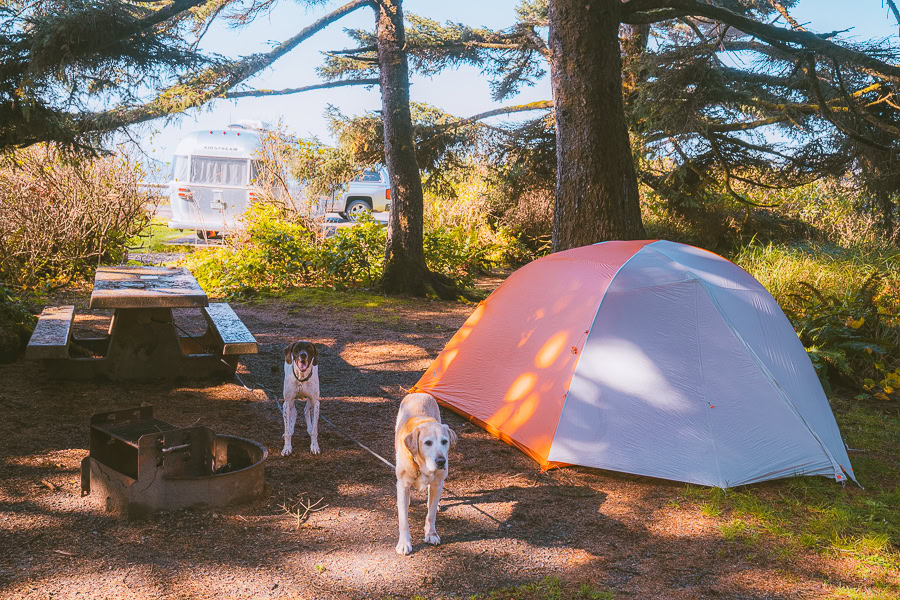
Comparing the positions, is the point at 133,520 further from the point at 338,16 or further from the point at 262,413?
the point at 338,16

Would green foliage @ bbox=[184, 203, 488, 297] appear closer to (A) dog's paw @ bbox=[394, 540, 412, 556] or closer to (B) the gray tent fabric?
(B) the gray tent fabric

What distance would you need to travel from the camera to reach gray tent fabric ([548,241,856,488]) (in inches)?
176

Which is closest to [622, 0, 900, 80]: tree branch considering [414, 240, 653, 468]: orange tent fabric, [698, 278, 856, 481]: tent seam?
[414, 240, 653, 468]: orange tent fabric

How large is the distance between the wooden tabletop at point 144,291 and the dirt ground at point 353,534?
0.86 meters

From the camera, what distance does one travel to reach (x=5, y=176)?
395 inches

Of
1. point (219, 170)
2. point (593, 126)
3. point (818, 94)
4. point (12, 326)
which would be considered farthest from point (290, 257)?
point (818, 94)

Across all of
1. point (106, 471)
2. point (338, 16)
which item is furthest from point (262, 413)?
point (338, 16)

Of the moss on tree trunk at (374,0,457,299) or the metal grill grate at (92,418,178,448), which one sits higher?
the moss on tree trunk at (374,0,457,299)

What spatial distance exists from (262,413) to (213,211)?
12.0m

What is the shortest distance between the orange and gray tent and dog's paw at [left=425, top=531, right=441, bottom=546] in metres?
1.27

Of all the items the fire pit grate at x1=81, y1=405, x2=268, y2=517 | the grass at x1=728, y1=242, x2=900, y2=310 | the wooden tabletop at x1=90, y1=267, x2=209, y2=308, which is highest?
the grass at x1=728, y1=242, x2=900, y2=310

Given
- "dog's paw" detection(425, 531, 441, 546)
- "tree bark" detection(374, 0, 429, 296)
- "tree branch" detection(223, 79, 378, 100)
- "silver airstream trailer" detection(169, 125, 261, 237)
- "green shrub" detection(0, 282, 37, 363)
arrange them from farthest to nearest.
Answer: "silver airstream trailer" detection(169, 125, 261, 237), "tree bark" detection(374, 0, 429, 296), "tree branch" detection(223, 79, 378, 100), "green shrub" detection(0, 282, 37, 363), "dog's paw" detection(425, 531, 441, 546)

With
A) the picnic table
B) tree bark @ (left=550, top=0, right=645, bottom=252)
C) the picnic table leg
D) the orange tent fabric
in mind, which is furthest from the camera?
tree bark @ (left=550, top=0, right=645, bottom=252)

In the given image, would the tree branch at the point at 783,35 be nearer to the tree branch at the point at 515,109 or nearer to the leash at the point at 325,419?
the leash at the point at 325,419
